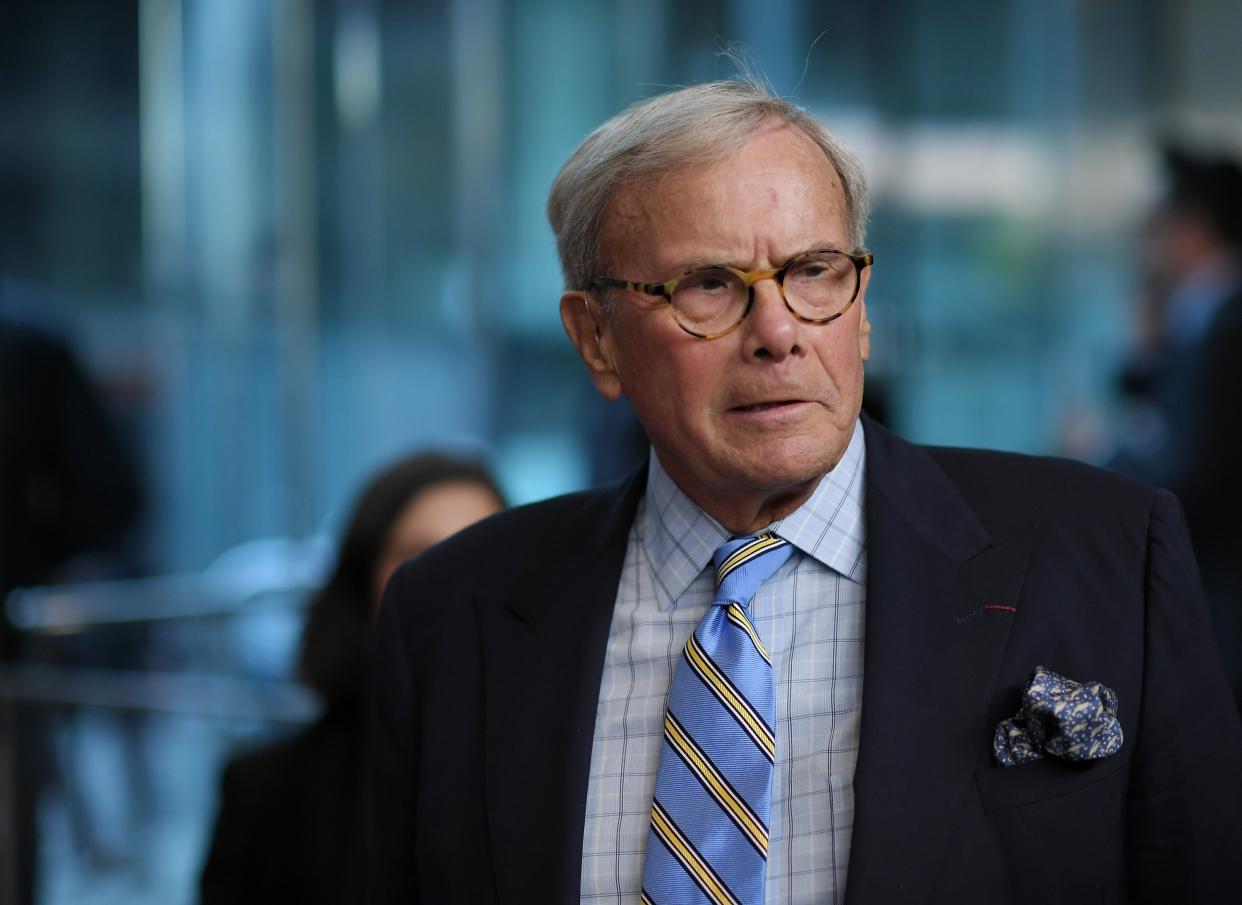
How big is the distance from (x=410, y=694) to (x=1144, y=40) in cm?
667

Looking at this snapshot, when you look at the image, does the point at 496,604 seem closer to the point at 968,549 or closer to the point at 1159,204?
the point at 968,549

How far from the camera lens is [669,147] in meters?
1.65

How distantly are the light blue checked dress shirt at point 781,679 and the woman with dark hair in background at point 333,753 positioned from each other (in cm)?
106

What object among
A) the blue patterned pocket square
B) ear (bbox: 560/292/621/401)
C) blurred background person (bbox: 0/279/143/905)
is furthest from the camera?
blurred background person (bbox: 0/279/143/905)

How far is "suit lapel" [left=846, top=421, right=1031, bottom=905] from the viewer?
150 centimetres

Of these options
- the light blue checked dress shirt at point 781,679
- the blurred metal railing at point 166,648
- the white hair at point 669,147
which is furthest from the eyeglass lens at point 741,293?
the blurred metal railing at point 166,648

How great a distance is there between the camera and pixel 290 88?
7133 millimetres

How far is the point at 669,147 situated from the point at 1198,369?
219 centimetres

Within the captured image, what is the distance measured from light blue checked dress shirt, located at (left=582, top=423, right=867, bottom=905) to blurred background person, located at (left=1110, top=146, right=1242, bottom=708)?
6.23 feet

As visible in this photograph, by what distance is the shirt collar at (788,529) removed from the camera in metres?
1.70

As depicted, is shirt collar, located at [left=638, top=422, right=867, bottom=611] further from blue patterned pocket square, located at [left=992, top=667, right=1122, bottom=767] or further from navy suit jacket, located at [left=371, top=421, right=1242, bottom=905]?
blue patterned pocket square, located at [left=992, top=667, right=1122, bottom=767]

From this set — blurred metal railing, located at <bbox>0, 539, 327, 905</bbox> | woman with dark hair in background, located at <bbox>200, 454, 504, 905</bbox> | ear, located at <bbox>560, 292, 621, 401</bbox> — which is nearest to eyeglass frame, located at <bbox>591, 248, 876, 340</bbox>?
ear, located at <bbox>560, 292, 621, 401</bbox>

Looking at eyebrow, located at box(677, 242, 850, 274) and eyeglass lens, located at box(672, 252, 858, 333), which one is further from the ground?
eyebrow, located at box(677, 242, 850, 274)

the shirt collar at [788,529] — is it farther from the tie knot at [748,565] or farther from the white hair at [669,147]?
the white hair at [669,147]
